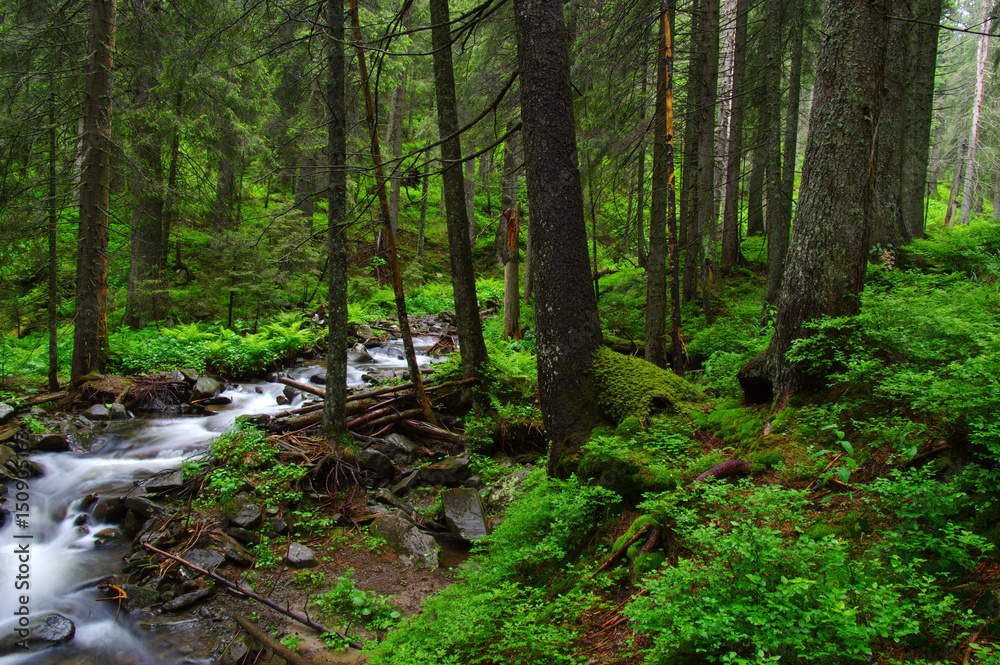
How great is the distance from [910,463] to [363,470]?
6.45m

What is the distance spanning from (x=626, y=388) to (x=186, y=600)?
4946 millimetres

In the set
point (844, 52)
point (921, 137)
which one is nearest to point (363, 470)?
point (844, 52)

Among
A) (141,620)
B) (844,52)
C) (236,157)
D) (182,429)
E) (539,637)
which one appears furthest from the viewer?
(236,157)

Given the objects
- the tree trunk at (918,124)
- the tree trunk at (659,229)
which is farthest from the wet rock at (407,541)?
the tree trunk at (918,124)

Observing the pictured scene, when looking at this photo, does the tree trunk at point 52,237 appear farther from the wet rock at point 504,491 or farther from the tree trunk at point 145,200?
the wet rock at point 504,491

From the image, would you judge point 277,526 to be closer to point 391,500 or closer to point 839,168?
point 391,500

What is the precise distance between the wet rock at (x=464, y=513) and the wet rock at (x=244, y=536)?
230 cm

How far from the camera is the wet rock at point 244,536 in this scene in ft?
20.2

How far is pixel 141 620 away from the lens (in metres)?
5.10

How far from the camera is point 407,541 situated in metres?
6.33

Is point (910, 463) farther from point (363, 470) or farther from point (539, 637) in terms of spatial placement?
point (363, 470)

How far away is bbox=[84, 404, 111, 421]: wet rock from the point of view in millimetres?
8938

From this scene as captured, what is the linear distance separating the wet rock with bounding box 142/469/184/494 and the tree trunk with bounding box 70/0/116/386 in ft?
13.6

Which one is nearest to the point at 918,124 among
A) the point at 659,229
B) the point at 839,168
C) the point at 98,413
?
the point at 659,229
